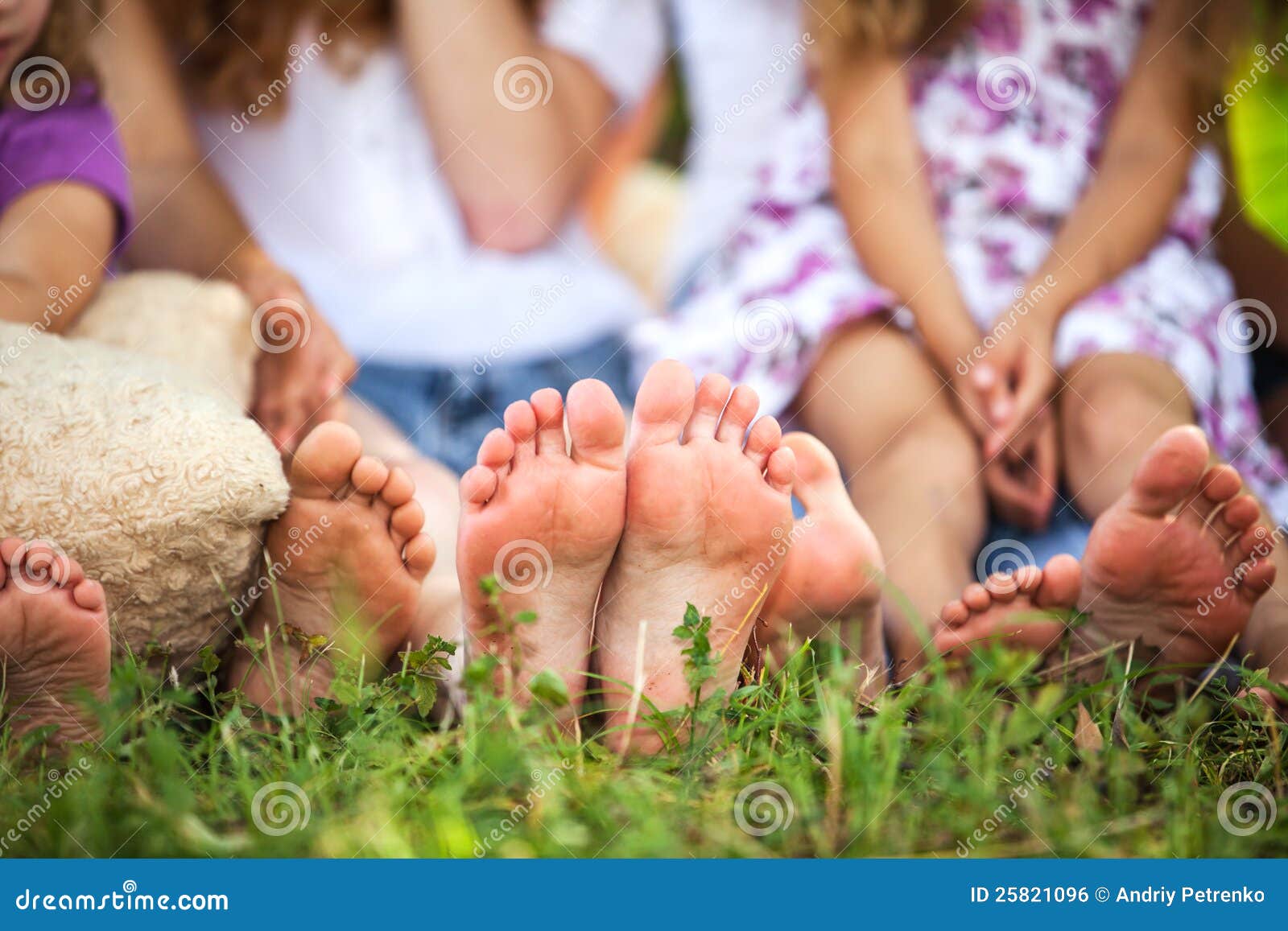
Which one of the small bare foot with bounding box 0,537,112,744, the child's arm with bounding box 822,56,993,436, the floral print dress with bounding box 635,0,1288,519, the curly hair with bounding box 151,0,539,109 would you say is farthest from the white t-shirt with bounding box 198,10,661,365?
the small bare foot with bounding box 0,537,112,744

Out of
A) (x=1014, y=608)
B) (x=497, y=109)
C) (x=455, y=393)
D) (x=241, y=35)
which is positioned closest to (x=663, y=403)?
(x=1014, y=608)

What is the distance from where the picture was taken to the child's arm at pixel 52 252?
52.3 inches

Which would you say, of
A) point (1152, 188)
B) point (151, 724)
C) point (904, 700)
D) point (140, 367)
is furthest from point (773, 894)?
point (1152, 188)

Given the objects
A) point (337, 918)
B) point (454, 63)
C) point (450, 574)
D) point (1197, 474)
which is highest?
point (454, 63)

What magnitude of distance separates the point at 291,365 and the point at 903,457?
872mm

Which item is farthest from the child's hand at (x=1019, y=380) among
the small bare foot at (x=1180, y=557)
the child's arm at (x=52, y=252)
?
the child's arm at (x=52, y=252)

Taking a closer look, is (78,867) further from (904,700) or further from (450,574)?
(904,700)

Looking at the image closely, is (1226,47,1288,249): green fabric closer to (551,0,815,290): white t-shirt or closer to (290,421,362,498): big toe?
(551,0,815,290): white t-shirt

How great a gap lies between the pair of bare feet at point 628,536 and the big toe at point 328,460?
0.42ft

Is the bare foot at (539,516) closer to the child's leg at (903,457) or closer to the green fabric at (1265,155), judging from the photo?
the child's leg at (903,457)

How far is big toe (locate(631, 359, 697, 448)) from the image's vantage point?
1111mm

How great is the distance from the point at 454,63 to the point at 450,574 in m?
0.82

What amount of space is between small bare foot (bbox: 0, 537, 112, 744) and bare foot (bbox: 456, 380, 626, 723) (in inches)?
14.2

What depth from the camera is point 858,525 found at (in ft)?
4.02
